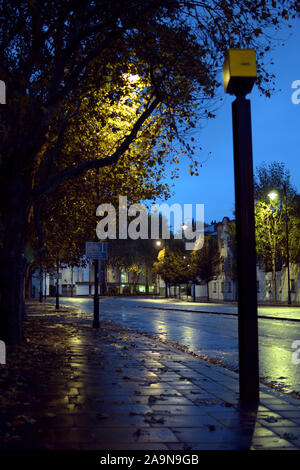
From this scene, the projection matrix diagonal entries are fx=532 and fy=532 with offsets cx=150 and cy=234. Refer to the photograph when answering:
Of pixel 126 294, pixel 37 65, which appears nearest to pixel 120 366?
pixel 37 65

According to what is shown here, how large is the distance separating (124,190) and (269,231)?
108 ft

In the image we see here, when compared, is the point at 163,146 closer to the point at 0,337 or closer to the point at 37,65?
the point at 37,65

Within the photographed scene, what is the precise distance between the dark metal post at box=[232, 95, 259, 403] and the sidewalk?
366 mm

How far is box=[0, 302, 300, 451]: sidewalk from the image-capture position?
4555mm

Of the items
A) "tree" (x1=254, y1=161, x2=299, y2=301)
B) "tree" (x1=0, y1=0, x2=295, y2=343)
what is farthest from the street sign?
"tree" (x1=254, y1=161, x2=299, y2=301)

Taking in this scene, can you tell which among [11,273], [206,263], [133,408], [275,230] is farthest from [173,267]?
[133,408]

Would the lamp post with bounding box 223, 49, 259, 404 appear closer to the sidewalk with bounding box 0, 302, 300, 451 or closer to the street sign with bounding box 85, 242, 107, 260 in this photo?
the sidewalk with bounding box 0, 302, 300, 451

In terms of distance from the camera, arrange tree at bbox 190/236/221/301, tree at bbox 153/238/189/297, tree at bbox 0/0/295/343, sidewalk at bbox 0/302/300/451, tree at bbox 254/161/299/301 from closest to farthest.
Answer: sidewalk at bbox 0/302/300/451 → tree at bbox 0/0/295/343 → tree at bbox 254/161/299/301 → tree at bbox 190/236/221/301 → tree at bbox 153/238/189/297

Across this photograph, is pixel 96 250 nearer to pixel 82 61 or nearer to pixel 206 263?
pixel 82 61

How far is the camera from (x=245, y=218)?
6316mm

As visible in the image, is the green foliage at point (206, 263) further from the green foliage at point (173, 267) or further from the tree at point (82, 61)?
the tree at point (82, 61)

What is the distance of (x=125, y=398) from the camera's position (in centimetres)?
648

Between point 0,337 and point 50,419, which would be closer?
point 50,419

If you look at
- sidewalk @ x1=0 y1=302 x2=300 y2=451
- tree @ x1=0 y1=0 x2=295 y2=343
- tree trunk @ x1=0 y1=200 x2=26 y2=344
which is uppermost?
tree @ x1=0 y1=0 x2=295 y2=343
